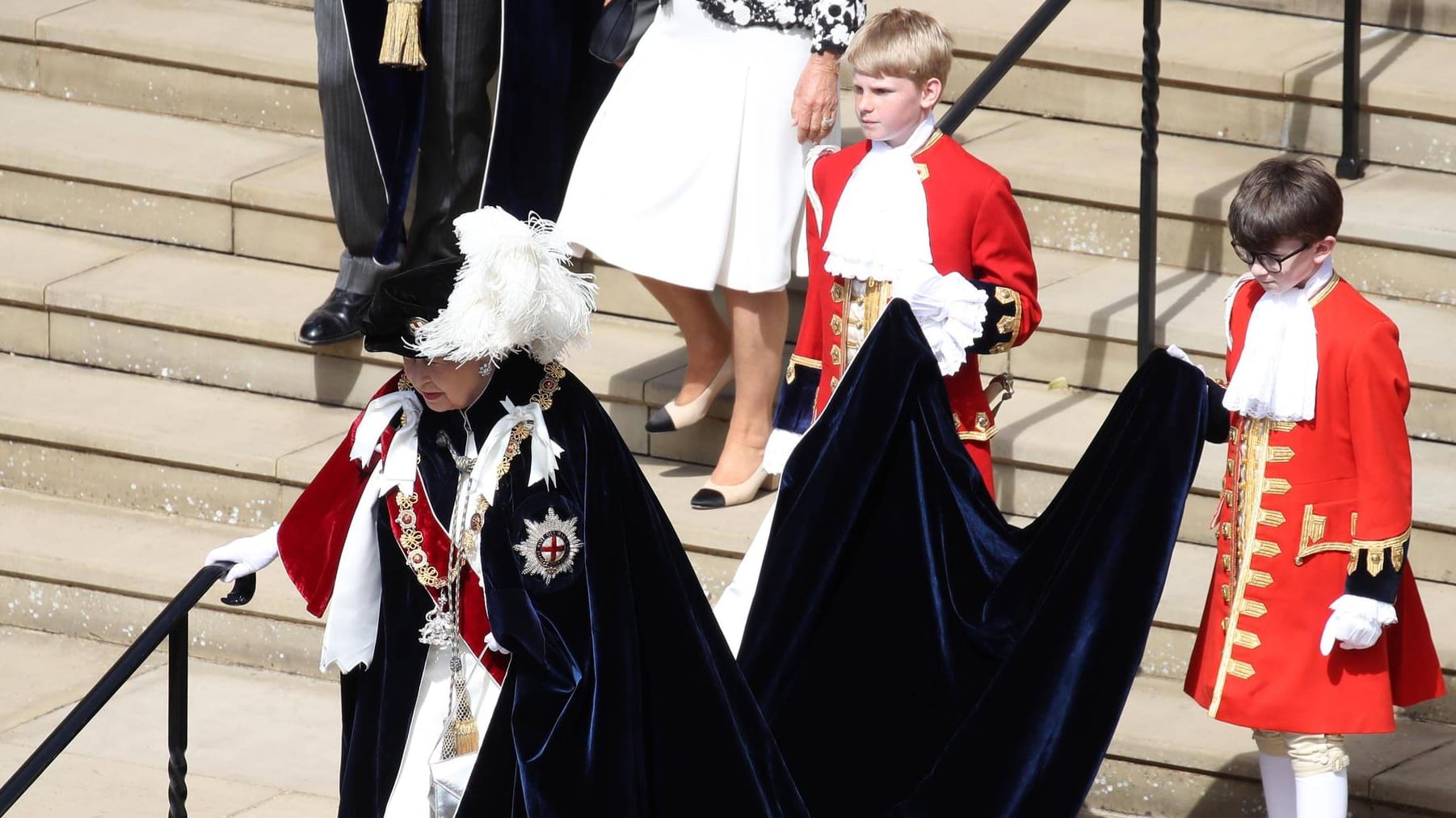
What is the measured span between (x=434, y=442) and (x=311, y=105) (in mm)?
3910

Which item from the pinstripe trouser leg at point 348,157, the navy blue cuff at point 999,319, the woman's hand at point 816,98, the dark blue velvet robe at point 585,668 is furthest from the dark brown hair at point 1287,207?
the pinstripe trouser leg at point 348,157

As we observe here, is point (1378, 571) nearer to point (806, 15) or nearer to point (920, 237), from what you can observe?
point (920, 237)

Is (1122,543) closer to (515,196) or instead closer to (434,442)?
(434,442)

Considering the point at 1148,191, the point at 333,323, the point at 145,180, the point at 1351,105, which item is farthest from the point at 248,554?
the point at 1351,105

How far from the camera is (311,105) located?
728 cm

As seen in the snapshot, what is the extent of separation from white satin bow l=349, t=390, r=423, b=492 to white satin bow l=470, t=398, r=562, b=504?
0.12 meters

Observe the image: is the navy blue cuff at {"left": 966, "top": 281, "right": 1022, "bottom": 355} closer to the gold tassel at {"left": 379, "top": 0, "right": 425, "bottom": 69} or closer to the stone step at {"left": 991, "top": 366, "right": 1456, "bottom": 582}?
the stone step at {"left": 991, "top": 366, "right": 1456, "bottom": 582}

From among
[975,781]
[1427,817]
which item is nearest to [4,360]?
[975,781]

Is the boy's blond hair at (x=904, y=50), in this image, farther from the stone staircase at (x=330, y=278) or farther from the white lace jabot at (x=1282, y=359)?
the stone staircase at (x=330, y=278)

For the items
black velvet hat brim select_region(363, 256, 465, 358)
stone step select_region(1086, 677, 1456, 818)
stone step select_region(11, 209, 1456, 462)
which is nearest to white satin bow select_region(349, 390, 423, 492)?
black velvet hat brim select_region(363, 256, 465, 358)

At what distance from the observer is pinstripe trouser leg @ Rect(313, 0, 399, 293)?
6082mm

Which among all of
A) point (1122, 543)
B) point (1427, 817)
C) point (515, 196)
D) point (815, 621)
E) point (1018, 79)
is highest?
point (1018, 79)

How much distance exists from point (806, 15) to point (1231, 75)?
1.95m

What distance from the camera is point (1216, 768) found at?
14.9 feet
